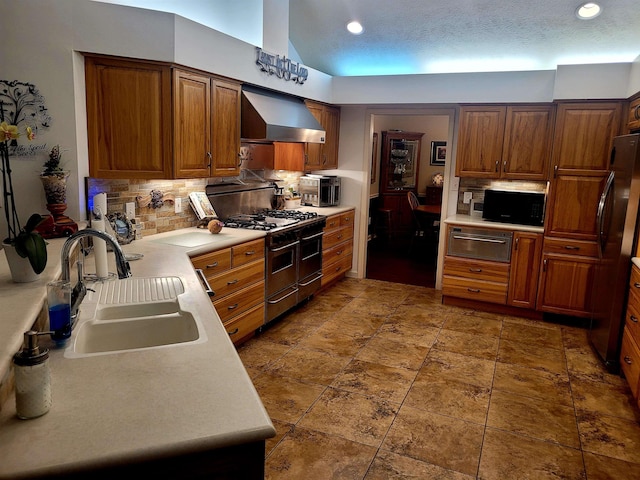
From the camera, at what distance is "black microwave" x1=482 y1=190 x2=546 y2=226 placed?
5.01 m

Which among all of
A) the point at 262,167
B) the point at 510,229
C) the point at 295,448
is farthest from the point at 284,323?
the point at 510,229

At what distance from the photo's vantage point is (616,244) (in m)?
3.74

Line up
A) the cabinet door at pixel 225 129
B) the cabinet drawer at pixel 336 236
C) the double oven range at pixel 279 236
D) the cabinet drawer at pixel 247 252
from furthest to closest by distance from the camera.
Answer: the cabinet drawer at pixel 336 236, the double oven range at pixel 279 236, the cabinet door at pixel 225 129, the cabinet drawer at pixel 247 252

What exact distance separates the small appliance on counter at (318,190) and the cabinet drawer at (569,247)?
244 cm

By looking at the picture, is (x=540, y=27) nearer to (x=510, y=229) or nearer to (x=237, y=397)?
(x=510, y=229)

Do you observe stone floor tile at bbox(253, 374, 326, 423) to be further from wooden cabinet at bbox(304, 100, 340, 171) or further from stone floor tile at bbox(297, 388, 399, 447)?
wooden cabinet at bbox(304, 100, 340, 171)

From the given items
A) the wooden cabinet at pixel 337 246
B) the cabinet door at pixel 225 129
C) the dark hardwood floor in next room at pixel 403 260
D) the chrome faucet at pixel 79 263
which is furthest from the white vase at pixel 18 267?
the dark hardwood floor in next room at pixel 403 260

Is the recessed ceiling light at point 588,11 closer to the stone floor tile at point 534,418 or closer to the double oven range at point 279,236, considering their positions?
the double oven range at point 279,236

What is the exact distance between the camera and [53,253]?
7.86 feet

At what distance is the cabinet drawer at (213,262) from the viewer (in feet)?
11.1

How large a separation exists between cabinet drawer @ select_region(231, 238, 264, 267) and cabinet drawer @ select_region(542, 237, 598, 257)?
2.80m

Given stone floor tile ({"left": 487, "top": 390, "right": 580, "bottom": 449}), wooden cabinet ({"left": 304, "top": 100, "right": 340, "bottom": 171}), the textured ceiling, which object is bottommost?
stone floor tile ({"left": 487, "top": 390, "right": 580, "bottom": 449})

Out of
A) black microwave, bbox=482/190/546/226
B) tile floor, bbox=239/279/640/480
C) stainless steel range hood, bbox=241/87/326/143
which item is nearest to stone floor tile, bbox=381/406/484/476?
tile floor, bbox=239/279/640/480

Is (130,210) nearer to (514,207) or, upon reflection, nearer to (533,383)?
(533,383)
